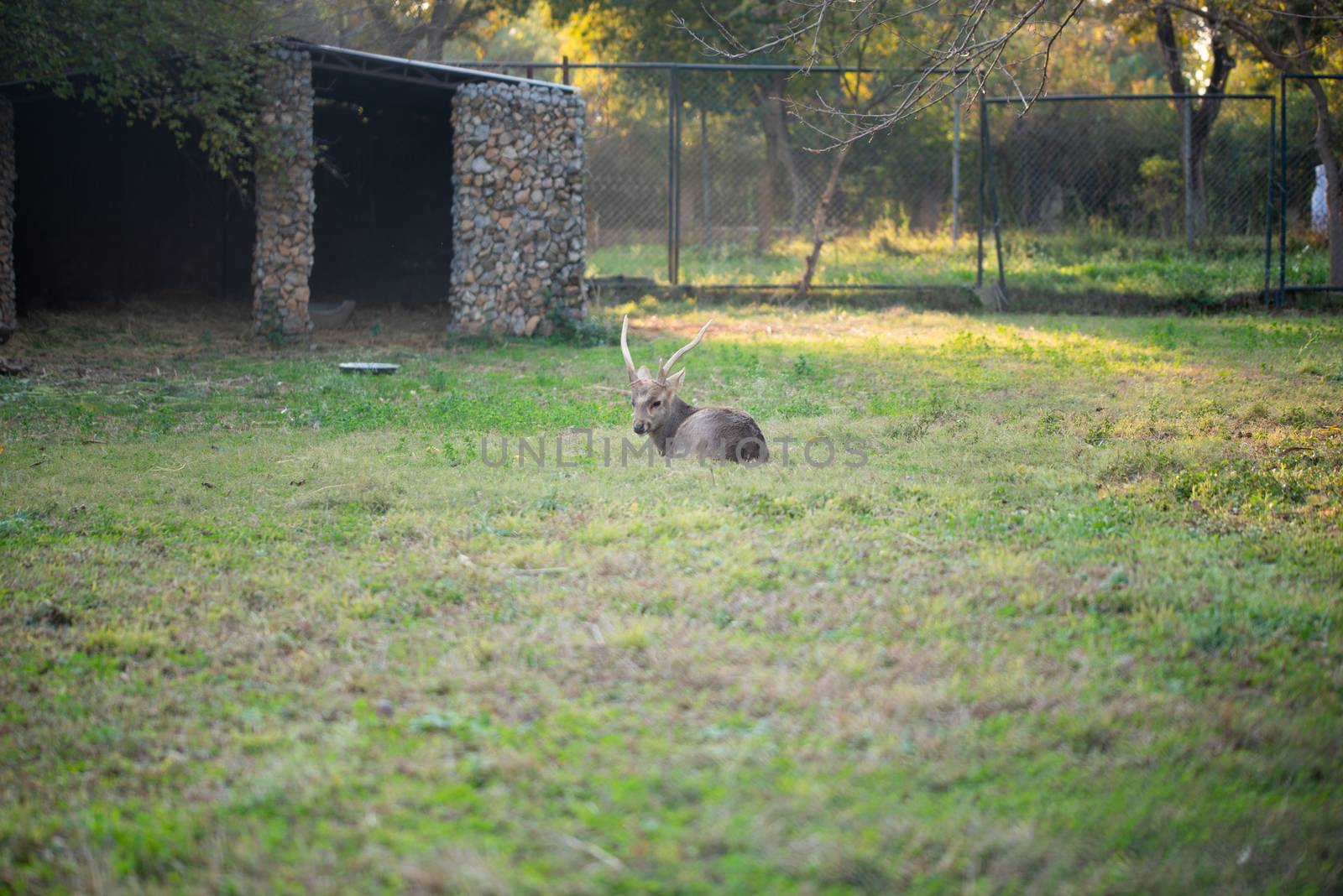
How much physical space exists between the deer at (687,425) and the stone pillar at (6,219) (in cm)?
769

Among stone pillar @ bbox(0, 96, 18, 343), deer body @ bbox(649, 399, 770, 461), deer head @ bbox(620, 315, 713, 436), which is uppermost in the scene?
stone pillar @ bbox(0, 96, 18, 343)

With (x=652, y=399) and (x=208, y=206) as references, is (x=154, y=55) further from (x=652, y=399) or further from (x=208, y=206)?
(x=652, y=399)

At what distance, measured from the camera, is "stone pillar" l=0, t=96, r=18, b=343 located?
11.6 metres

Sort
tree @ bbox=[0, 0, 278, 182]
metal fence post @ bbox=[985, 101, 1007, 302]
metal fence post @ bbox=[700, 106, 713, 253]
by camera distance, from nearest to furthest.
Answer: tree @ bbox=[0, 0, 278, 182] < metal fence post @ bbox=[985, 101, 1007, 302] < metal fence post @ bbox=[700, 106, 713, 253]

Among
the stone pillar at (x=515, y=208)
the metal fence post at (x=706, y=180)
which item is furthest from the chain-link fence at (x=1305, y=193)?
the stone pillar at (x=515, y=208)

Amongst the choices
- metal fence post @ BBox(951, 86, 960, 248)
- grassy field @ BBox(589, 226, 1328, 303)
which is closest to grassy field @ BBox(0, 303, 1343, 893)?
grassy field @ BBox(589, 226, 1328, 303)

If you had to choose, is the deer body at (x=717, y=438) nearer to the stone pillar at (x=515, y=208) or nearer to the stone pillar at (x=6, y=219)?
the stone pillar at (x=515, y=208)

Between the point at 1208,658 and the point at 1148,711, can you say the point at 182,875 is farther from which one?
the point at 1208,658

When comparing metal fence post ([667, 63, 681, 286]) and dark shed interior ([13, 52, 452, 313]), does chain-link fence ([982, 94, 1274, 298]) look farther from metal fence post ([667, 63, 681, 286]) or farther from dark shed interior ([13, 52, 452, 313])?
dark shed interior ([13, 52, 452, 313])

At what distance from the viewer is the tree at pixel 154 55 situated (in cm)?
1020

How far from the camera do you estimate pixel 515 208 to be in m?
13.0

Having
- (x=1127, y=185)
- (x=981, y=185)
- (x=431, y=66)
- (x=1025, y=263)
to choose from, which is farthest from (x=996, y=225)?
(x=431, y=66)

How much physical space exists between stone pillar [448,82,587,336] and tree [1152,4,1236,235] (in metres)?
9.07

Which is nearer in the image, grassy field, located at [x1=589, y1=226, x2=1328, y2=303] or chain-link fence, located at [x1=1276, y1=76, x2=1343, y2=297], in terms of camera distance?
chain-link fence, located at [x1=1276, y1=76, x2=1343, y2=297]
